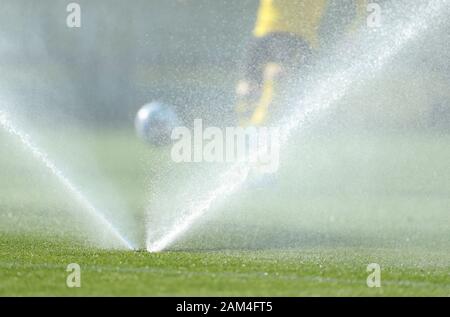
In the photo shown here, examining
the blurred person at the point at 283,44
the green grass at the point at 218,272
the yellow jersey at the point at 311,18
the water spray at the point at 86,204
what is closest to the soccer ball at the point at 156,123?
the blurred person at the point at 283,44

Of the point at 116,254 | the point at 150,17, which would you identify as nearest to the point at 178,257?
the point at 116,254

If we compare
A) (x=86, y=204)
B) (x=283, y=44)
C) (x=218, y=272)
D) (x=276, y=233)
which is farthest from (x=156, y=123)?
(x=218, y=272)

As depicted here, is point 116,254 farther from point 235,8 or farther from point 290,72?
point 235,8

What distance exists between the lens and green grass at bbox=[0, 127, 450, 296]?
7238mm

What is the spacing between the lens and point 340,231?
10.3 metres

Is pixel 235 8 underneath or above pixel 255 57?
above

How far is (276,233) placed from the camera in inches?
394

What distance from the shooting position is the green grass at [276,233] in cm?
724

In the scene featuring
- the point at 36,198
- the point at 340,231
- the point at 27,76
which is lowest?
the point at 340,231

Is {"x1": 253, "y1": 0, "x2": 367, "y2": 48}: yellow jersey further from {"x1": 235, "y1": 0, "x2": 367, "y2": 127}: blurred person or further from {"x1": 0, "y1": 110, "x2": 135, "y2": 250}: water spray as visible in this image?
{"x1": 0, "y1": 110, "x2": 135, "y2": 250}: water spray

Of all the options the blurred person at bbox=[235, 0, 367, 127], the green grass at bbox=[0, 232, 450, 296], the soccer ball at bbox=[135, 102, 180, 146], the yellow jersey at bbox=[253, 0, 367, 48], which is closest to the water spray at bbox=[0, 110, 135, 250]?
the green grass at bbox=[0, 232, 450, 296]

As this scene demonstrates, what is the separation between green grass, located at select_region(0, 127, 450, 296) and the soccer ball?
318 mm

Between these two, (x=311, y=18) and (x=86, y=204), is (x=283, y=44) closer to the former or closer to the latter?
(x=311, y=18)

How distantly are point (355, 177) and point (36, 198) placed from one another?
3952 millimetres
